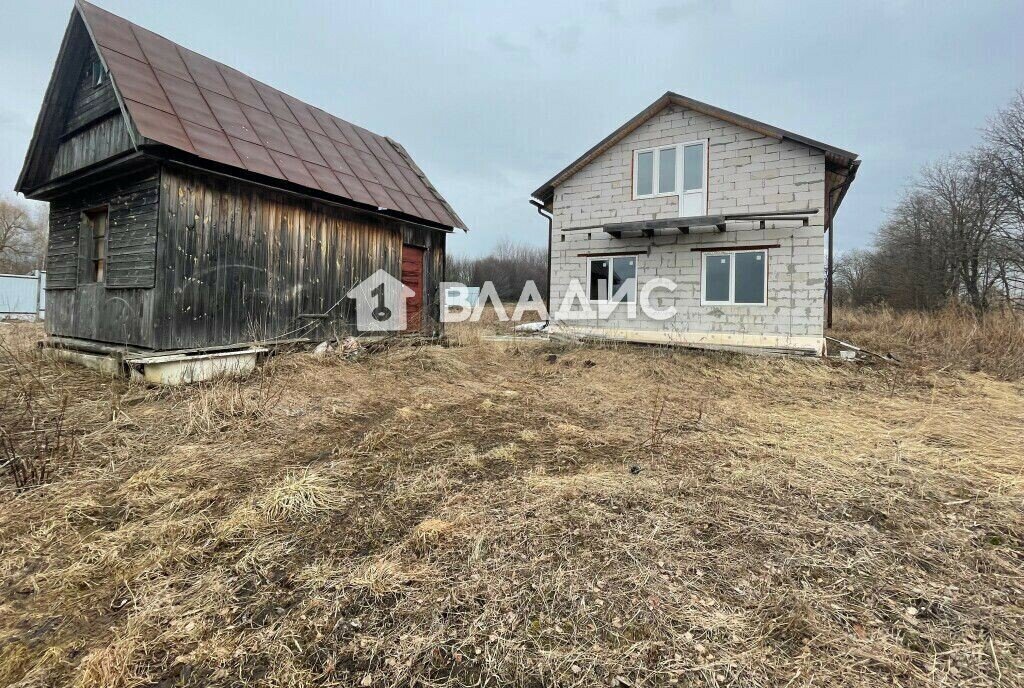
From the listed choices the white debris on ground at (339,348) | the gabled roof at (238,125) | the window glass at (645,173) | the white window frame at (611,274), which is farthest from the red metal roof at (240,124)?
the window glass at (645,173)

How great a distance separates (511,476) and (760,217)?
30.5 ft

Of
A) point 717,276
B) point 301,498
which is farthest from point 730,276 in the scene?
point 301,498

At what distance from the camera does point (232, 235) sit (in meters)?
7.36

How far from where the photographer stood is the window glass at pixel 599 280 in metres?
12.2

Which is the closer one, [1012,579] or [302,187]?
[1012,579]

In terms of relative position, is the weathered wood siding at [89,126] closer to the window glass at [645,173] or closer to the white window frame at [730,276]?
the window glass at [645,173]

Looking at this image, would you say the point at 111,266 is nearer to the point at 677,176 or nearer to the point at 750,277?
the point at 677,176

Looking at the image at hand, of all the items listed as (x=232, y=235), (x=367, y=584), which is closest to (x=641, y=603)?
(x=367, y=584)

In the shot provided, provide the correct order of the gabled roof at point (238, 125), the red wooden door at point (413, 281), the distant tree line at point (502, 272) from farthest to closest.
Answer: the distant tree line at point (502, 272) → the red wooden door at point (413, 281) → the gabled roof at point (238, 125)

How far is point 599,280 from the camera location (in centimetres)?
1233

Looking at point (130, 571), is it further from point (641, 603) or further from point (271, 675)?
point (641, 603)

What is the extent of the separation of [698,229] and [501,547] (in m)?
10.3

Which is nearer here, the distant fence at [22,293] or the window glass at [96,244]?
the window glass at [96,244]

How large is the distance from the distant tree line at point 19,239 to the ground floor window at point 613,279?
1600 inches
